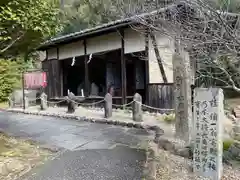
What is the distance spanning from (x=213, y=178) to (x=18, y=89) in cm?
1791

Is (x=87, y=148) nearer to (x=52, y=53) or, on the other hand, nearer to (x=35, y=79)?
(x=35, y=79)

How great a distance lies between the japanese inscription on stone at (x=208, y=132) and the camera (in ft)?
15.7

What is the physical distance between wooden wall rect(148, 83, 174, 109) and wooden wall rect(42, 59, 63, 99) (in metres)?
7.69

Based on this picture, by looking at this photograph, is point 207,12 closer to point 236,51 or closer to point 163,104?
point 236,51

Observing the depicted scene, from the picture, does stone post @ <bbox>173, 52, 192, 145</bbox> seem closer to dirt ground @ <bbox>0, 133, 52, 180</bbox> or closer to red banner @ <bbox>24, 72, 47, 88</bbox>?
Result: dirt ground @ <bbox>0, 133, 52, 180</bbox>

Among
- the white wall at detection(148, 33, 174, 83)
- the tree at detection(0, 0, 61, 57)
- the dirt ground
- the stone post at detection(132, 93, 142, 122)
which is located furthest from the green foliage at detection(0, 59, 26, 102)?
the white wall at detection(148, 33, 174, 83)

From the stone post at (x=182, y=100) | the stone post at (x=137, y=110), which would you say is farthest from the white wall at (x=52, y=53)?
the stone post at (x=182, y=100)

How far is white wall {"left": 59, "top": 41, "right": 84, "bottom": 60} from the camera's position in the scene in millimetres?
15825

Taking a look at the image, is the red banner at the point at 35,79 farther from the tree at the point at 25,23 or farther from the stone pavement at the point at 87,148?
the tree at the point at 25,23

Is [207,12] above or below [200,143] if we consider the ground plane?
above

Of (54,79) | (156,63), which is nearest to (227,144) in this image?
(156,63)

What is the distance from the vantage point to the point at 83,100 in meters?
15.4

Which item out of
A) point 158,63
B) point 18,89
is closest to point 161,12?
point 158,63

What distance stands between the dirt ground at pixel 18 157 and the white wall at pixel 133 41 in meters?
6.52
